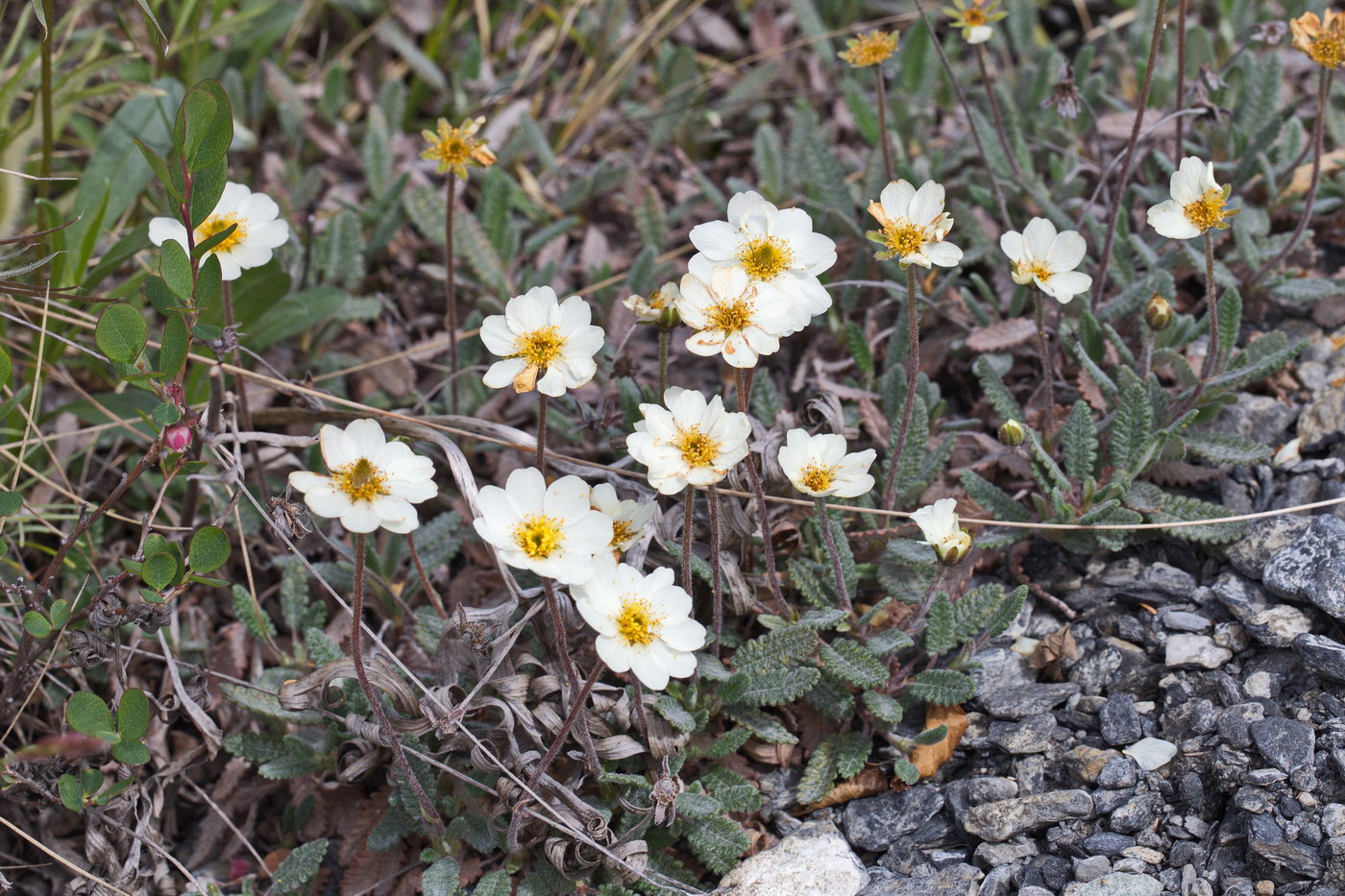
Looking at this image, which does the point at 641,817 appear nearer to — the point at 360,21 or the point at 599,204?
the point at 599,204

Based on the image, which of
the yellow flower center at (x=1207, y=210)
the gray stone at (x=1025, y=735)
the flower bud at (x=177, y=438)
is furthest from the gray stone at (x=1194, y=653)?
the flower bud at (x=177, y=438)

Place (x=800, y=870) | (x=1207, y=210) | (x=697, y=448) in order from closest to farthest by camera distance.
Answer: (x=697, y=448) → (x=800, y=870) → (x=1207, y=210)

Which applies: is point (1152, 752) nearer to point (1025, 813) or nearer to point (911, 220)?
point (1025, 813)

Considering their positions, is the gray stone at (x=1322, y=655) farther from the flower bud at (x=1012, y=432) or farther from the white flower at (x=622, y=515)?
the white flower at (x=622, y=515)

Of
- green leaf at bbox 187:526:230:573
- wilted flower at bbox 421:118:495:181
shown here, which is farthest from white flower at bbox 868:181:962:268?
green leaf at bbox 187:526:230:573

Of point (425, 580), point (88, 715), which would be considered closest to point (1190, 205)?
point (425, 580)

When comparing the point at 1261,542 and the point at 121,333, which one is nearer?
the point at 121,333

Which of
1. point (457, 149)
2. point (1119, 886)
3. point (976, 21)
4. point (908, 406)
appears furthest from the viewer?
point (976, 21)
